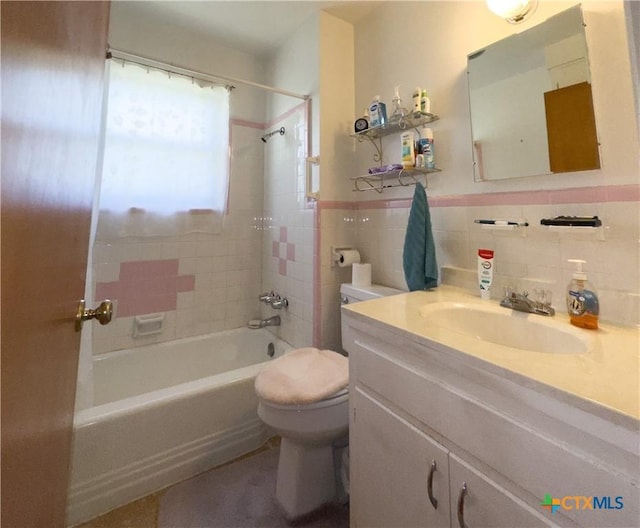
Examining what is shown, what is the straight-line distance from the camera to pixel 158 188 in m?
1.84

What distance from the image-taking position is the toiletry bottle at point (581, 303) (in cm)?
80

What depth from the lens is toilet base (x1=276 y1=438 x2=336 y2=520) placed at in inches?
46.8

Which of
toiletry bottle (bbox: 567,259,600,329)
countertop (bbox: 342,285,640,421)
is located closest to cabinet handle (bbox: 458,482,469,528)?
countertop (bbox: 342,285,640,421)

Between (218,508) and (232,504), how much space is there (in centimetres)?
6

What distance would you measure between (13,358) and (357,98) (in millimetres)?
1926

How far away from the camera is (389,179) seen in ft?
5.18

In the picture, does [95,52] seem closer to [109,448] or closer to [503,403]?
[503,403]

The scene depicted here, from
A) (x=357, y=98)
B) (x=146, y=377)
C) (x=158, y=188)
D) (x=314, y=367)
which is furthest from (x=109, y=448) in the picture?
(x=357, y=98)

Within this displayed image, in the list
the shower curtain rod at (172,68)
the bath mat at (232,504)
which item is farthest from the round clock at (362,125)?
the bath mat at (232,504)

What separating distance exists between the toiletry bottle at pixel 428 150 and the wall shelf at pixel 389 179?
0.11 ft

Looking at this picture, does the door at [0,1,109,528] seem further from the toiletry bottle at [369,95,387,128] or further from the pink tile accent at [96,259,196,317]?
the pink tile accent at [96,259,196,317]

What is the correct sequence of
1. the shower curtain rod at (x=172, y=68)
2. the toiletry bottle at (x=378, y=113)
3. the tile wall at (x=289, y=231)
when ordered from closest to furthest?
the toiletry bottle at (x=378, y=113), the shower curtain rod at (x=172, y=68), the tile wall at (x=289, y=231)

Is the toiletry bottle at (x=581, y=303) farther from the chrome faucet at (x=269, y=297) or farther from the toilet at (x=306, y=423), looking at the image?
the chrome faucet at (x=269, y=297)

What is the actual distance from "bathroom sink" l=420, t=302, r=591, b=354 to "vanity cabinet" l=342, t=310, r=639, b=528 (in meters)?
0.18
